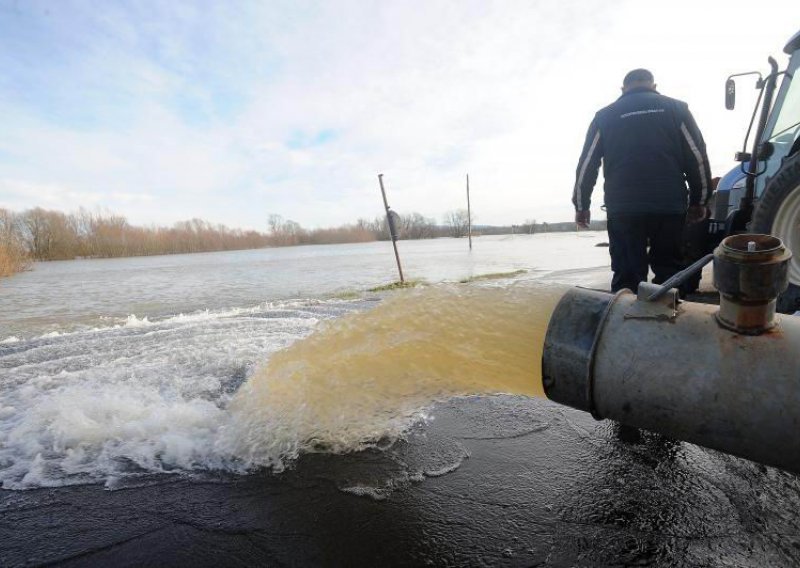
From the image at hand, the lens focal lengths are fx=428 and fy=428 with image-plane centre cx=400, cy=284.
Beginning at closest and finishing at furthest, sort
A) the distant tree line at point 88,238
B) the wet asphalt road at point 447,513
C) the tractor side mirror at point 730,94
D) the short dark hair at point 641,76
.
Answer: the wet asphalt road at point 447,513, the short dark hair at point 641,76, the tractor side mirror at point 730,94, the distant tree line at point 88,238

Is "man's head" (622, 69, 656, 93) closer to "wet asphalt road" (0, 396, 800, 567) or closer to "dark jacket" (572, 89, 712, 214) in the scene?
"dark jacket" (572, 89, 712, 214)

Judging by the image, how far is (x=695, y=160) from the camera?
3381 mm

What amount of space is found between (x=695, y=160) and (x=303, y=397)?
11.4ft

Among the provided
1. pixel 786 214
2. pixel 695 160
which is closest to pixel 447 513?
pixel 695 160

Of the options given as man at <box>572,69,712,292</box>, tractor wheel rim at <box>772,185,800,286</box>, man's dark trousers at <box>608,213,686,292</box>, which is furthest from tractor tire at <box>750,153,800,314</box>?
man's dark trousers at <box>608,213,686,292</box>

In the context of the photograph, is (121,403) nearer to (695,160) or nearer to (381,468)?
(381,468)

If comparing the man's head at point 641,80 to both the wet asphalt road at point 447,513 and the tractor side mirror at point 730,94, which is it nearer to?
the tractor side mirror at point 730,94

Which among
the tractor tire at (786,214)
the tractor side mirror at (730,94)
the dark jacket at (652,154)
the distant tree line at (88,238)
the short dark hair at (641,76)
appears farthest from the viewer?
the distant tree line at (88,238)

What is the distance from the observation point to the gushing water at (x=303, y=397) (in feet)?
7.74

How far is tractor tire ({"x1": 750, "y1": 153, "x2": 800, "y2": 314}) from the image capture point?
315cm

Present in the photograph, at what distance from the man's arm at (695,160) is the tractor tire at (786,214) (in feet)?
1.26

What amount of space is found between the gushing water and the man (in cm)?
133

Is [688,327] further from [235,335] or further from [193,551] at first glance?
[235,335]

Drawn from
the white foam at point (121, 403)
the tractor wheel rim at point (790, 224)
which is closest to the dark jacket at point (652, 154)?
the tractor wheel rim at point (790, 224)
